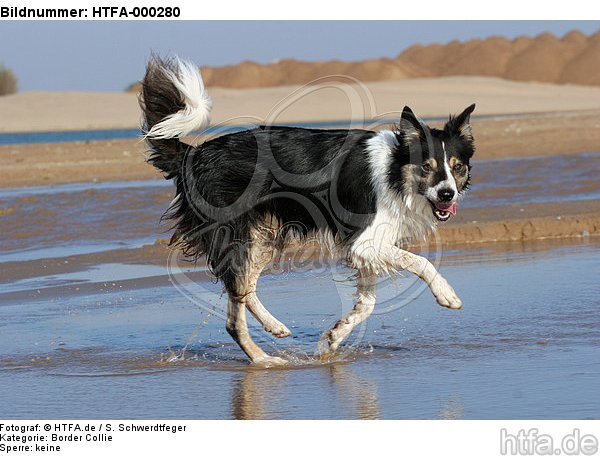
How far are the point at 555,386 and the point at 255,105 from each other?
47.9 m

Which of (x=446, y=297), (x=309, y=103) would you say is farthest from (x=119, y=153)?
(x=309, y=103)

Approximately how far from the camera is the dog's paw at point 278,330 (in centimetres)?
658

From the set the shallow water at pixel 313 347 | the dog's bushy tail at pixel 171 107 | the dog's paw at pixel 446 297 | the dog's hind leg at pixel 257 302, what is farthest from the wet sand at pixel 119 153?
the dog's paw at pixel 446 297

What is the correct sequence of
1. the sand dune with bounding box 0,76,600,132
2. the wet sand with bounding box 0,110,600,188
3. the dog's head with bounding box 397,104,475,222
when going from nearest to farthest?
1. the dog's head with bounding box 397,104,475,222
2. the wet sand with bounding box 0,110,600,188
3. the sand dune with bounding box 0,76,600,132

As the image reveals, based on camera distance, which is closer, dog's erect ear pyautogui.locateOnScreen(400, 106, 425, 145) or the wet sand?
dog's erect ear pyautogui.locateOnScreen(400, 106, 425, 145)

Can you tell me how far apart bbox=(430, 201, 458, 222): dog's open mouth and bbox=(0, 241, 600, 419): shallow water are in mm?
768

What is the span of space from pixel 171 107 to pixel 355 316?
1.86 meters

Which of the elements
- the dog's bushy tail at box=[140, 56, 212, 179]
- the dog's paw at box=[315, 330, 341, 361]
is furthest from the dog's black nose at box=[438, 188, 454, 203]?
the dog's bushy tail at box=[140, 56, 212, 179]

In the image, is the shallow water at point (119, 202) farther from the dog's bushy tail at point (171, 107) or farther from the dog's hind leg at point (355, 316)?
the dog's hind leg at point (355, 316)

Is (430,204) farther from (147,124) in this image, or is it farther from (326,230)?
(147,124)

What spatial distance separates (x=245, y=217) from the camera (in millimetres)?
6590

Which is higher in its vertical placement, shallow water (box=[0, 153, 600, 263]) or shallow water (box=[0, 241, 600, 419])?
shallow water (box=[0, 153, 600, 263])

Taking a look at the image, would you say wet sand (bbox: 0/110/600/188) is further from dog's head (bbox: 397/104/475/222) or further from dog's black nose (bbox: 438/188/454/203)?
dog's black nose (bbox: 438/188/454/203)

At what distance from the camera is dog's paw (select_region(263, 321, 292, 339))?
658cm
